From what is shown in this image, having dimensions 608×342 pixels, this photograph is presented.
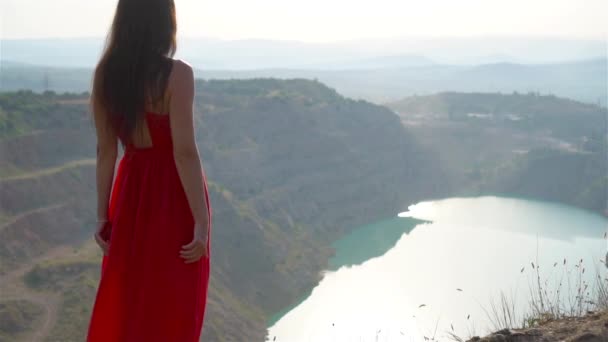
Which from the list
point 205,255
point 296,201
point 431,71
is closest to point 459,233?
point 296,201

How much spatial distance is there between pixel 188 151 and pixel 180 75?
16cm

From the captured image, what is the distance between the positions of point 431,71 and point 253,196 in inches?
4576

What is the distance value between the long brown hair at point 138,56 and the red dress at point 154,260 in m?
0.06

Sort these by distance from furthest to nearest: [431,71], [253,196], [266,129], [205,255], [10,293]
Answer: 1. [431,71]
2. [266,129]
3. [253,196]
4. [10,293]
5. [205,255]

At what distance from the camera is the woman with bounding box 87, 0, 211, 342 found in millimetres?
1445

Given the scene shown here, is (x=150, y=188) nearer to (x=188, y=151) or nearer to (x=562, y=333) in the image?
(x=188, y=151)

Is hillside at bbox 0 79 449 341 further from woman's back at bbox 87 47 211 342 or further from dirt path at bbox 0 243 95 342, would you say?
woman's back at bbox 87 47 211 342

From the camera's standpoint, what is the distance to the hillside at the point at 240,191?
13.9 metres

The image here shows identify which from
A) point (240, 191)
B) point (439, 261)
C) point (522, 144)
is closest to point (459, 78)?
point (522, 144)

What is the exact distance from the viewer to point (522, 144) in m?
37.1

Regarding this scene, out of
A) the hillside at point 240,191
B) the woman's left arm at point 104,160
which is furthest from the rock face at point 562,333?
the hillside at point 240,191

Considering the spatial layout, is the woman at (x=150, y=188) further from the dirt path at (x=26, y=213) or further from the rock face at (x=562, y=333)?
the dirt path at (x=26, y=213)

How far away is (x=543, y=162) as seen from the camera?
33375mm

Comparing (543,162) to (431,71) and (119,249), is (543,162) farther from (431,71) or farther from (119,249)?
Result: (431,71)
